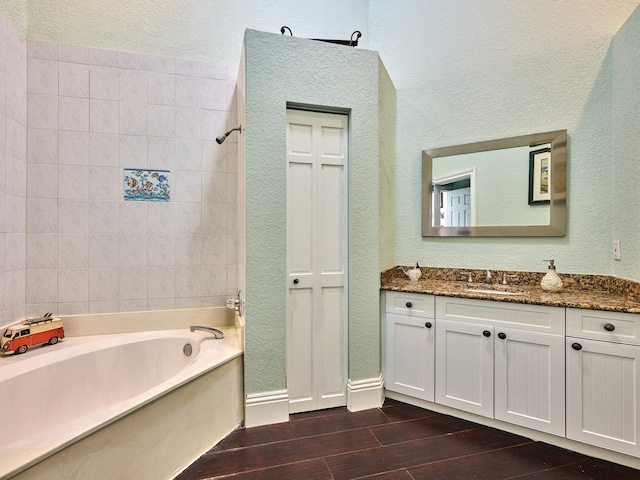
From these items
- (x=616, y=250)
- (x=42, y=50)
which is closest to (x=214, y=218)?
(x=42, y=50)

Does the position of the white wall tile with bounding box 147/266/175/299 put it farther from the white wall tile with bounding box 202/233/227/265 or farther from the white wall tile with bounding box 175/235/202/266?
the white wall tile with bounding box 202/233/227/265

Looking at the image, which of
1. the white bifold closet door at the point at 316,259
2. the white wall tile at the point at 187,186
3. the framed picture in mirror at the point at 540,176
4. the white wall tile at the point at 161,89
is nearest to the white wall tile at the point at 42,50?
the white wall tile at the point at 161,89

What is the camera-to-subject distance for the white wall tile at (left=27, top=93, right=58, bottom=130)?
2154 mm

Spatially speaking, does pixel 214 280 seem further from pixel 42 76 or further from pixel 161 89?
pixel 42 76

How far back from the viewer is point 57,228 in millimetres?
2215

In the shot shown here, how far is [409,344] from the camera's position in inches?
86.5

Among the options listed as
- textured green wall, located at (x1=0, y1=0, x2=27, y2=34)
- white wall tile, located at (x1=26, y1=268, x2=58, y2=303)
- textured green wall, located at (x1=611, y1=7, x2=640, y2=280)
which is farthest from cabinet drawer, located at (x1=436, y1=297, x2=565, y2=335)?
textured green wall, located at (x1=0, y1=0, x2=27, y2=34)

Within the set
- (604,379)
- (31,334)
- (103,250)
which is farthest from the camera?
(103,250)

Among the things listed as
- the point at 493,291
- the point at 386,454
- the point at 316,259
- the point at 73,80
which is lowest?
the point at 386,454

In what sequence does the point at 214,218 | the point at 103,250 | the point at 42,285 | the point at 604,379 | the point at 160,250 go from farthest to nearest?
1. the point at 214,218
2. the point at 160,250
3. the point at 103,250
4. the point at 42,285
5. the point at 604,379

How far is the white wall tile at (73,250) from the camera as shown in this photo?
87.6 inches

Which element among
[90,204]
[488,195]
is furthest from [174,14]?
[488,195]

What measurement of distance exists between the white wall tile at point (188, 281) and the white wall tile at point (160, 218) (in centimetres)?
31

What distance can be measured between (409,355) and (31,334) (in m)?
2.48
